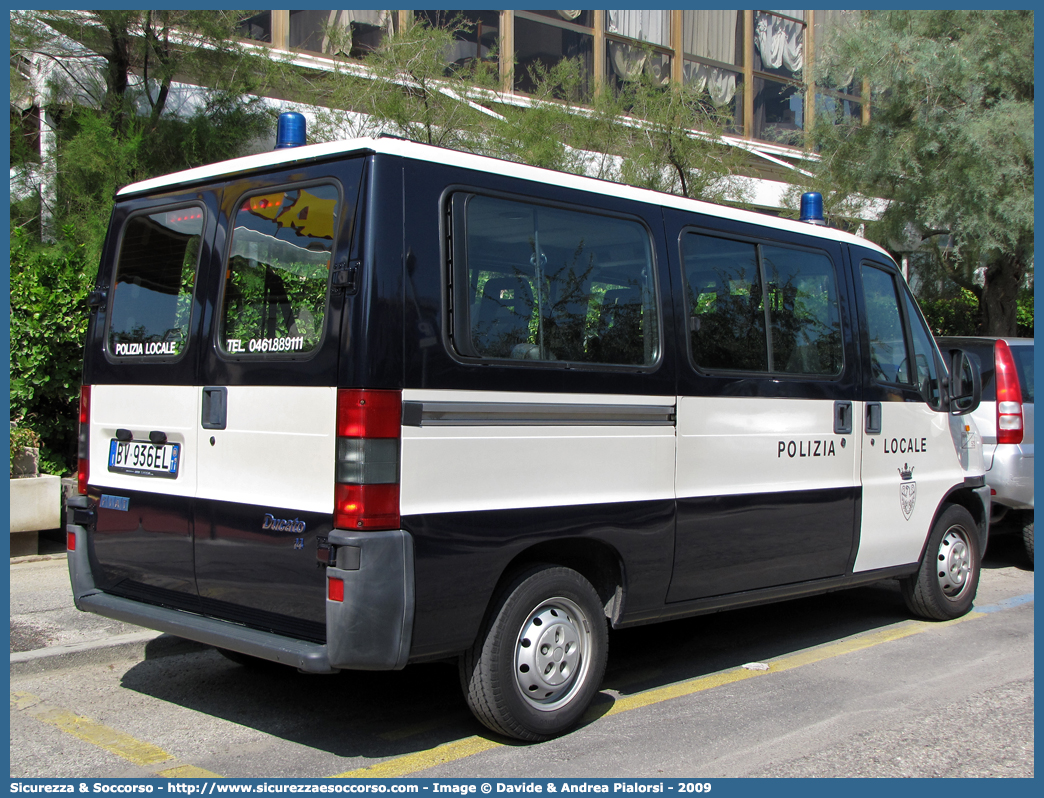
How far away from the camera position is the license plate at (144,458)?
4621mm

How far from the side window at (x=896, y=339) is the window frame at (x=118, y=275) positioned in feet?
12.7

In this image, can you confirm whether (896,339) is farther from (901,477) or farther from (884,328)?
(901,477)

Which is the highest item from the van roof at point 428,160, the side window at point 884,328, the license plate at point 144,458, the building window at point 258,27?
the building window at point 258,27

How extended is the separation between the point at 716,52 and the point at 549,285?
15.8 m

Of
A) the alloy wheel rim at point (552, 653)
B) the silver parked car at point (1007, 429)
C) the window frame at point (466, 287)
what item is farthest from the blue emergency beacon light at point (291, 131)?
the silver parked car at point (1007, 429)

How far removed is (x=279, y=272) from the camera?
437 centimetres

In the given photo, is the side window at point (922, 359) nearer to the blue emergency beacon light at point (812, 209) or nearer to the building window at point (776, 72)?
the blue emergency beacon light at point (812, 209)

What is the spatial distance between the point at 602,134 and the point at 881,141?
421cm

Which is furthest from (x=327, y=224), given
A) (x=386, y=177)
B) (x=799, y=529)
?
(x=799, y=529)

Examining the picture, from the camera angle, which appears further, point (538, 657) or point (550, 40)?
point (550, 40)

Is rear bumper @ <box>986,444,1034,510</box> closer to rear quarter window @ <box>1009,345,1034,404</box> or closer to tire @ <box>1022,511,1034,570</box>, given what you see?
tire @ <box>1022,511,1034,570</box>

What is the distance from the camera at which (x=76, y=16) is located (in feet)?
31.4

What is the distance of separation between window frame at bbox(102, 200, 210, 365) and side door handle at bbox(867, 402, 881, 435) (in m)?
3.87

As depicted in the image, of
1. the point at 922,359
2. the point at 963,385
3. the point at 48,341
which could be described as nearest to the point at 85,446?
the point at 48,341
